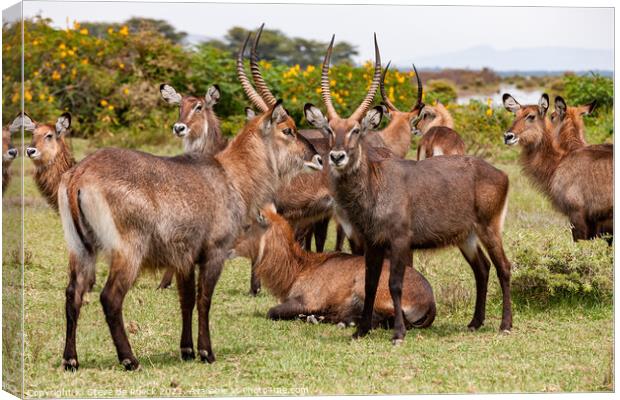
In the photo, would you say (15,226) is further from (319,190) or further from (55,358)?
(319,190)

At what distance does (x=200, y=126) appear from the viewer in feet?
34.3

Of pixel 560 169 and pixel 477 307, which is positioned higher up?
pixel 560 169

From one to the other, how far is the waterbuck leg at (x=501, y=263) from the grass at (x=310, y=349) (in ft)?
0.41

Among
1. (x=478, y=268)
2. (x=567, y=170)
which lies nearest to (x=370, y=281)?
(x=478, y=268)

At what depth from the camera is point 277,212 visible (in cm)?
972

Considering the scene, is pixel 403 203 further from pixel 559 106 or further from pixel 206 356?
pixel 559 106

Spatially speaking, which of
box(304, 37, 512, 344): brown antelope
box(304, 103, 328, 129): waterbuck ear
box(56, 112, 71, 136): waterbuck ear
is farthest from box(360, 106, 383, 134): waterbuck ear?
box(56, 112, 71, 136): waterbuck ear

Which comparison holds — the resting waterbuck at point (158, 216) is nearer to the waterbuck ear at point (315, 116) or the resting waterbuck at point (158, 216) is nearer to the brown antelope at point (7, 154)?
the waterbuck ear at point (315, 116)

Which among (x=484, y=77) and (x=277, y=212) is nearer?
(x=277, y=212)

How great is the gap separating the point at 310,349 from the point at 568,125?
4.52 meters

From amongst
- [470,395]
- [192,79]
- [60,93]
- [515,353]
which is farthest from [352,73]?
[470,395]

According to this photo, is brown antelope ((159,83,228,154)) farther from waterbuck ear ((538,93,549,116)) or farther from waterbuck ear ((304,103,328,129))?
waterbuck ear ((538,93,549,116))

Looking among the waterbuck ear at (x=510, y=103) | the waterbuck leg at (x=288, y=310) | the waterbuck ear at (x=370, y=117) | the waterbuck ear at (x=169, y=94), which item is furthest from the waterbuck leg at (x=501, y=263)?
the waterbuck ear at (x=169, y=94)

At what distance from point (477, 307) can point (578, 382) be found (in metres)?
1.73
